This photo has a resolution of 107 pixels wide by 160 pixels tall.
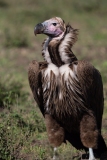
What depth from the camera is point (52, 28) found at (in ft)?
19.7

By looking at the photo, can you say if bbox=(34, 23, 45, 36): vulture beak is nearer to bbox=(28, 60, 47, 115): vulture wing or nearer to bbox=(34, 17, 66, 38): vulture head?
bbox=(34, 17, 66, 38): vulture head

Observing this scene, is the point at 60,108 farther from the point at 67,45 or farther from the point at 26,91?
the point at 26,91

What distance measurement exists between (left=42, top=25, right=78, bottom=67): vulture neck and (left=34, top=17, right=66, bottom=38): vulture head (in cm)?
6

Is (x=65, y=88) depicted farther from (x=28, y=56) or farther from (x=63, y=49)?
(x=28, y=56)

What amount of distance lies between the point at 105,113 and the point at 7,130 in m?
2.42

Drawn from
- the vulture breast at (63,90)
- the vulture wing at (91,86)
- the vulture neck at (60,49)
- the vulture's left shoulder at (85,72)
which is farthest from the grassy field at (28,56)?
the vulture neck at (60,49)

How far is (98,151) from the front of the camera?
6.32m

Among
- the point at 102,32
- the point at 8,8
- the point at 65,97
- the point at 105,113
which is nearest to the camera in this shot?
the point at 65,97

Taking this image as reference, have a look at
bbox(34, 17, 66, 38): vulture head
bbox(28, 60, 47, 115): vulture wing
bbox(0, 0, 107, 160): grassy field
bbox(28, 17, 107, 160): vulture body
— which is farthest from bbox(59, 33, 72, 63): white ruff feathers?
bbox(0, 0, 107, 160): grassy field

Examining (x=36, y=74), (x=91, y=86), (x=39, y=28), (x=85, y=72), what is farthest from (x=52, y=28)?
(x=91, y=86)

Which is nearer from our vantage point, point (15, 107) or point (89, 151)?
point (89, 151)

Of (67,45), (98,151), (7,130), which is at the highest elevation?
(67,45)

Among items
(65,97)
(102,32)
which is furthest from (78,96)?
(102,32)

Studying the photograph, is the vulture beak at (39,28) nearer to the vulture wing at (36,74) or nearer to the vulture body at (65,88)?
the vulture body at (65,88)
